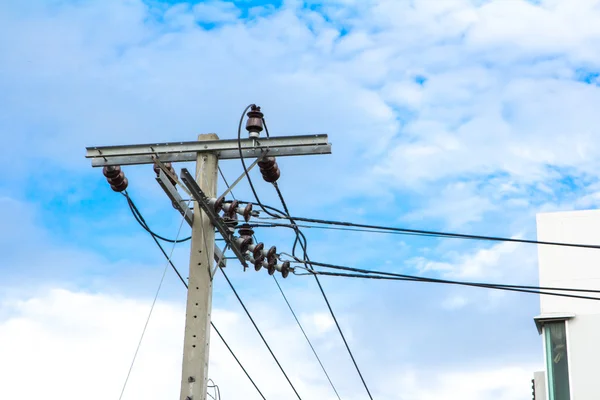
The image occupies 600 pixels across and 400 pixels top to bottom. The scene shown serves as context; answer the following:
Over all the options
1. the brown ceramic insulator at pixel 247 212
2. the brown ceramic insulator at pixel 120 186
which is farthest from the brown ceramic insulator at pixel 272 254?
the brown ceramic insulator at pixel 120 186

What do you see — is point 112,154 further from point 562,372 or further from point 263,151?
point 562,372

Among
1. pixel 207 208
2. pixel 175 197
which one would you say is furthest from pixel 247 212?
pixel 175 197

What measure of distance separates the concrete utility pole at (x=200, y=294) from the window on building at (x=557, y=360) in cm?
872

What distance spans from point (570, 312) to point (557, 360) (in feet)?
3.12

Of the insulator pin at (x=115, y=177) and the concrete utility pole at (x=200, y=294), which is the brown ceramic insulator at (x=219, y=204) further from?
the insulator pin at (x=115, y=177)

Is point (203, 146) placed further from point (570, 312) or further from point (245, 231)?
point (570, 312)

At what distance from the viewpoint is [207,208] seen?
476 inches

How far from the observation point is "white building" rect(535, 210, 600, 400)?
1805 cm

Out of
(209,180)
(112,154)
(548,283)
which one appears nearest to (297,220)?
(209,180)

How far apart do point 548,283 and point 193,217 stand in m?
8.76

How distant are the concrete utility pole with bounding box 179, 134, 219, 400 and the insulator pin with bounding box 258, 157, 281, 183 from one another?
598 mm

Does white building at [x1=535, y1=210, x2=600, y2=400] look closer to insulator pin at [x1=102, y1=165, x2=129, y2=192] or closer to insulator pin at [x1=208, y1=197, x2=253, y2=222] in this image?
insulator pin at [x1=208, y1=197, x2=253, y2=222]

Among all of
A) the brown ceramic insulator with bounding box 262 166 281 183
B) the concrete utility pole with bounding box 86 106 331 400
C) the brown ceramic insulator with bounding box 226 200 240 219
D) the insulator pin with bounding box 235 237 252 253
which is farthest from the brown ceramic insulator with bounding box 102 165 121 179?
the brown ceramic insulator with bounding box 262 166 281 183

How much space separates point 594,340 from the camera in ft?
59.2
